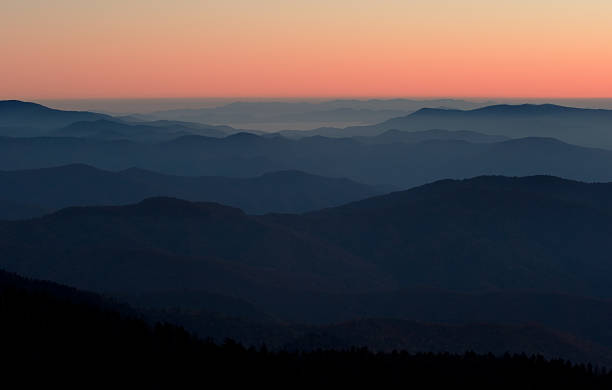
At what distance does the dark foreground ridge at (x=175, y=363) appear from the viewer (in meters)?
37.3

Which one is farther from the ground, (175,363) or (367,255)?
(175,363)

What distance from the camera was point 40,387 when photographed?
110ft

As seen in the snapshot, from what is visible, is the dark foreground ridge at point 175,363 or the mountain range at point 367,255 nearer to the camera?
the dark foreground ridge at point 175,363

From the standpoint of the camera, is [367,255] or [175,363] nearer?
[175,363]

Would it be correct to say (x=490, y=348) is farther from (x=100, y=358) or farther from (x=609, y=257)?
(x=609, y=257)

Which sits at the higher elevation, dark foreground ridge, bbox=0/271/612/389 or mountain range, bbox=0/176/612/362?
dark foreground ridge, bbox=0/271/612/389

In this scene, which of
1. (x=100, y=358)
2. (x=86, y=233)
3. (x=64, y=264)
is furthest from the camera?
(x=86, y=233)

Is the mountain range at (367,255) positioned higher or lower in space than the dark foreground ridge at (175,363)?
lower

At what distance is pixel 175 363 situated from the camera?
41.8 m

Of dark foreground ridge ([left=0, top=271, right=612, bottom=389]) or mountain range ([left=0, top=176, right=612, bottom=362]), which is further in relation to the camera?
mountain range ([left=0, top=176, right=612, bottom=362])

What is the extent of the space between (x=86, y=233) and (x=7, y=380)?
101908 millimetres

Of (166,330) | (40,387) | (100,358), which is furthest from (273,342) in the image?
(40,387)

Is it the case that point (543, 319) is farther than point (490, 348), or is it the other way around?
point (543, 319)

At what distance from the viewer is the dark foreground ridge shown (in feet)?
123
